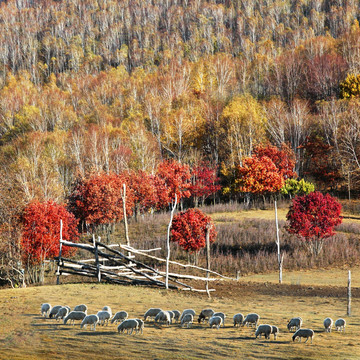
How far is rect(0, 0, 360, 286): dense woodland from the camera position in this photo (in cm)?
5444

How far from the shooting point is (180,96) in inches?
3113

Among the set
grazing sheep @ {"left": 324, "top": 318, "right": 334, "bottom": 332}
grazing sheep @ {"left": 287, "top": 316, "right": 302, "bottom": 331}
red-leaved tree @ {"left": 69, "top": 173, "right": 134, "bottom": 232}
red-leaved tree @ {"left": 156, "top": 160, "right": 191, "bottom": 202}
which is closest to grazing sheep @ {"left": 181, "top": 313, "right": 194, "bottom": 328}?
grazing sheep @ {"left": 287, "top": 316, "right": 302, "bottom": 331}

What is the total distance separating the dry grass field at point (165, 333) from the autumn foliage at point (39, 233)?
7615mm

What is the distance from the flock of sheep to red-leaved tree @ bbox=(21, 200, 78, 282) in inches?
474

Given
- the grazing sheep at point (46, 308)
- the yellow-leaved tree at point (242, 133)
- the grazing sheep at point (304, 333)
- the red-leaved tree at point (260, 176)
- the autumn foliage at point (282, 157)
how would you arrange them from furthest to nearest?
the yellow-leaved tree at point (242, 133) → the autumn foliage at point (282, 157) → the red-leaved tree at point (260, 176) → the grazing sheep at point (46, 308) → the grazing sheep at point (304, 333)

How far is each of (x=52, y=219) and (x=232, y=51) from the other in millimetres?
110967

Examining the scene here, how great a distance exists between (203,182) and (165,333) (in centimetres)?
4436

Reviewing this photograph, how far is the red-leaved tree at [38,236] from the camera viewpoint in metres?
25.5

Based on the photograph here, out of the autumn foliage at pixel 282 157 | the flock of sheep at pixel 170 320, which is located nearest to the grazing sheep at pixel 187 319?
the flock of sheep at pixel 170 320

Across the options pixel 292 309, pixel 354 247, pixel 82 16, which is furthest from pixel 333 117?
pixel 82 16

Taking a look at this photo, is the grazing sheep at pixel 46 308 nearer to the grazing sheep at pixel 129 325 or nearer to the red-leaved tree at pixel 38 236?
the grazing sheep at pixel 129 325

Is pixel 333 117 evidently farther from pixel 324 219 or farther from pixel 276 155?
pixel 324 219

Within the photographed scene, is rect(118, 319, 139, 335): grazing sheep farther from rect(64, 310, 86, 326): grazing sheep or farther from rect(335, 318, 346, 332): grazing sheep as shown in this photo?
rect(335, 318, 346, 332): grazing sheep

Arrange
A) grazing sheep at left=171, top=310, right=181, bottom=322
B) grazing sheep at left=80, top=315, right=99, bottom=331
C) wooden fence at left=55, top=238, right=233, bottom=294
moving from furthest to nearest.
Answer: wooden fence at left=55, top=238, right=233, bottom=294
grazing sheep at left=171, top=310, right=181, bottom=322
grazing sheep at left=80, top=315, right=99, bottom=331
